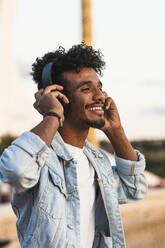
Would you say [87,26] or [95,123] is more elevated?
[87,26]

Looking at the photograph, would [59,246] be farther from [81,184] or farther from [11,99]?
[11,99]

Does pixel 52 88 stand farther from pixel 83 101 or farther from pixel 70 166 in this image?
pixel 70 166

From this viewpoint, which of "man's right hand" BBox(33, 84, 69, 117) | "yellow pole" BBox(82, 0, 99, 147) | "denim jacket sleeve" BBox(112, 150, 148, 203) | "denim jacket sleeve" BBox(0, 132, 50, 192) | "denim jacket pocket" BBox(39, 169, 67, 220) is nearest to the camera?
"denim jacket sleeve" BBox(0, 132, 50, 192)

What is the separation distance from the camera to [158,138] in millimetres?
60406

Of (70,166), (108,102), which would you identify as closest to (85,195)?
(70,166)

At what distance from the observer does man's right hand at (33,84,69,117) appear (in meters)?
2.50

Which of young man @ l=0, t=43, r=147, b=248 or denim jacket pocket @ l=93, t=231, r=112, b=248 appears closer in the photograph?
young man @ l=0, t=43, r=147, b=248

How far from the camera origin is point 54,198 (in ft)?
7.84

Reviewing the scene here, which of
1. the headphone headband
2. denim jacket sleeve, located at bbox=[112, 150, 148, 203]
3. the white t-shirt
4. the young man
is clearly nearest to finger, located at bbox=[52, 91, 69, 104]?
the young man

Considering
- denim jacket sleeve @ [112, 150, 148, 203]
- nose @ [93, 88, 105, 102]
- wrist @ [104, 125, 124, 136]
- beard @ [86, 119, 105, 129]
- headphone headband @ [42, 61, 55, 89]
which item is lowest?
denim jacket sleeve @ [112, 150, 148, 203]

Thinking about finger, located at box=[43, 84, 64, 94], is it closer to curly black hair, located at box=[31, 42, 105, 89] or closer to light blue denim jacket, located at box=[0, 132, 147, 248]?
curly black hair, located at box=[31, 42, 105, 89]

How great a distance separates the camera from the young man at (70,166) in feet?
7.65

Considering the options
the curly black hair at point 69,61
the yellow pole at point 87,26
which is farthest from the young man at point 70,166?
the yellow pole at point 87,26

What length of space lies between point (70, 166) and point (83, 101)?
386 millimetres
